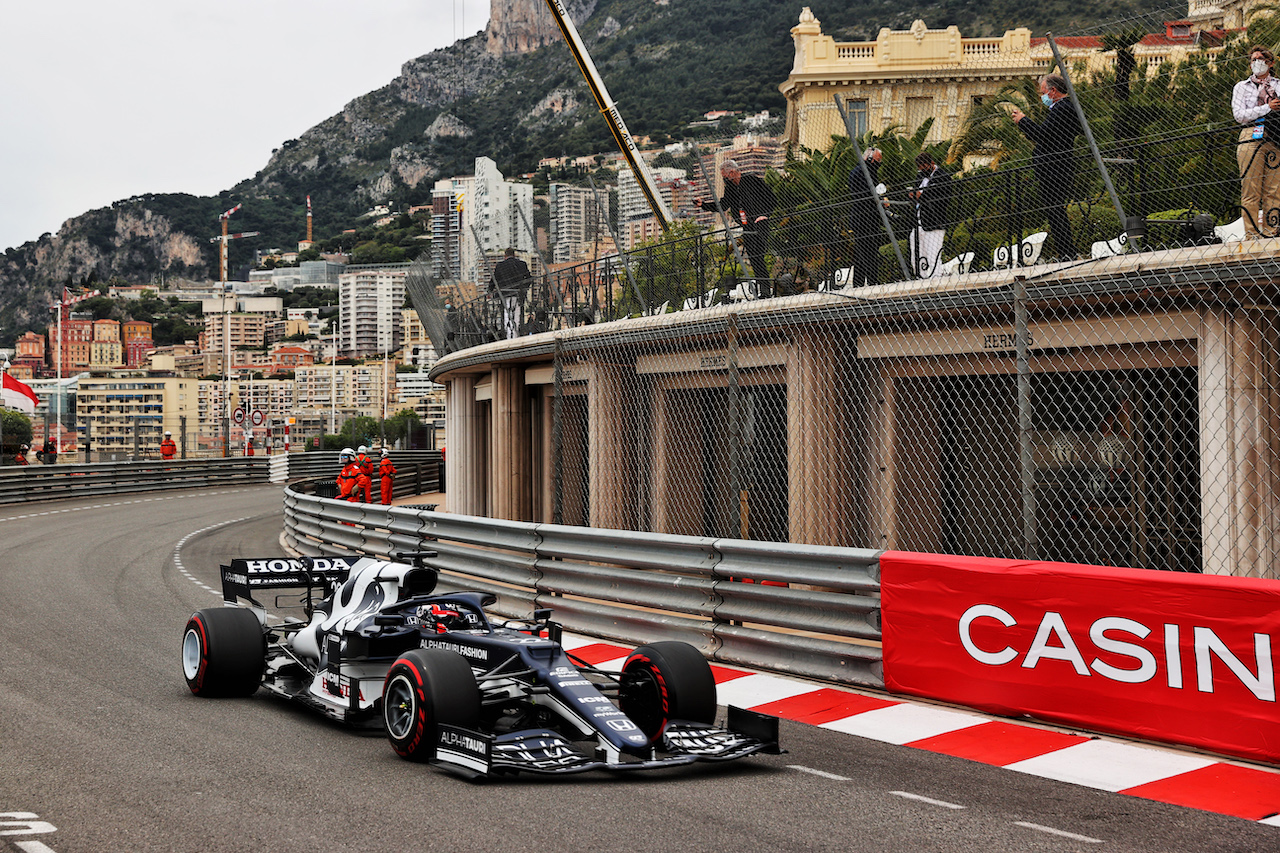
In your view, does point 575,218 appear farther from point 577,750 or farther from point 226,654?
point 577,750

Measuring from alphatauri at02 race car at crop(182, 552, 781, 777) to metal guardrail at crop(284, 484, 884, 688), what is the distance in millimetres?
1800

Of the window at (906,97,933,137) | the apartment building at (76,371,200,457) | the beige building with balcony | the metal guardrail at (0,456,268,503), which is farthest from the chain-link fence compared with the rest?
the apartment building at (76,371,200,457)

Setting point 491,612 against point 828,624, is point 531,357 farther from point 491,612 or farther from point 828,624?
point 828,624

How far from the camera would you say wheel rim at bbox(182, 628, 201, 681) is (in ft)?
24.6

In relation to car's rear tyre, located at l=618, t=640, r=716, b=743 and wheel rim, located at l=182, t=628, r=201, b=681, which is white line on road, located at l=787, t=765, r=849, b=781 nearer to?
car's rear tyre, located at l=618, t=640, r=716, b=743

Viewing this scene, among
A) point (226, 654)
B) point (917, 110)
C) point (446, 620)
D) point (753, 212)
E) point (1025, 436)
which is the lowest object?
point (226, 654)

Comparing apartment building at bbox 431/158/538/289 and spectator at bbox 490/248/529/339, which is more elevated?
apartment building at bbox 431/158/538/289

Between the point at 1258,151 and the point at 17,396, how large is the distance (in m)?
33.7

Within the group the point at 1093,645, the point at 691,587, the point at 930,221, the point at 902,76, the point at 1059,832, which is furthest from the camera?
the point at 902,76

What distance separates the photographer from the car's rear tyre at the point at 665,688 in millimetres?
6141

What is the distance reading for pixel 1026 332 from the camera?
24.6ft

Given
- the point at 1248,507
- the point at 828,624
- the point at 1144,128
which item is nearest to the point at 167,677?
the point at 828,624

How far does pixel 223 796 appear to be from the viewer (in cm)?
529

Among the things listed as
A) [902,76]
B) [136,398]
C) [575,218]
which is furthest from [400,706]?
[136,398]
